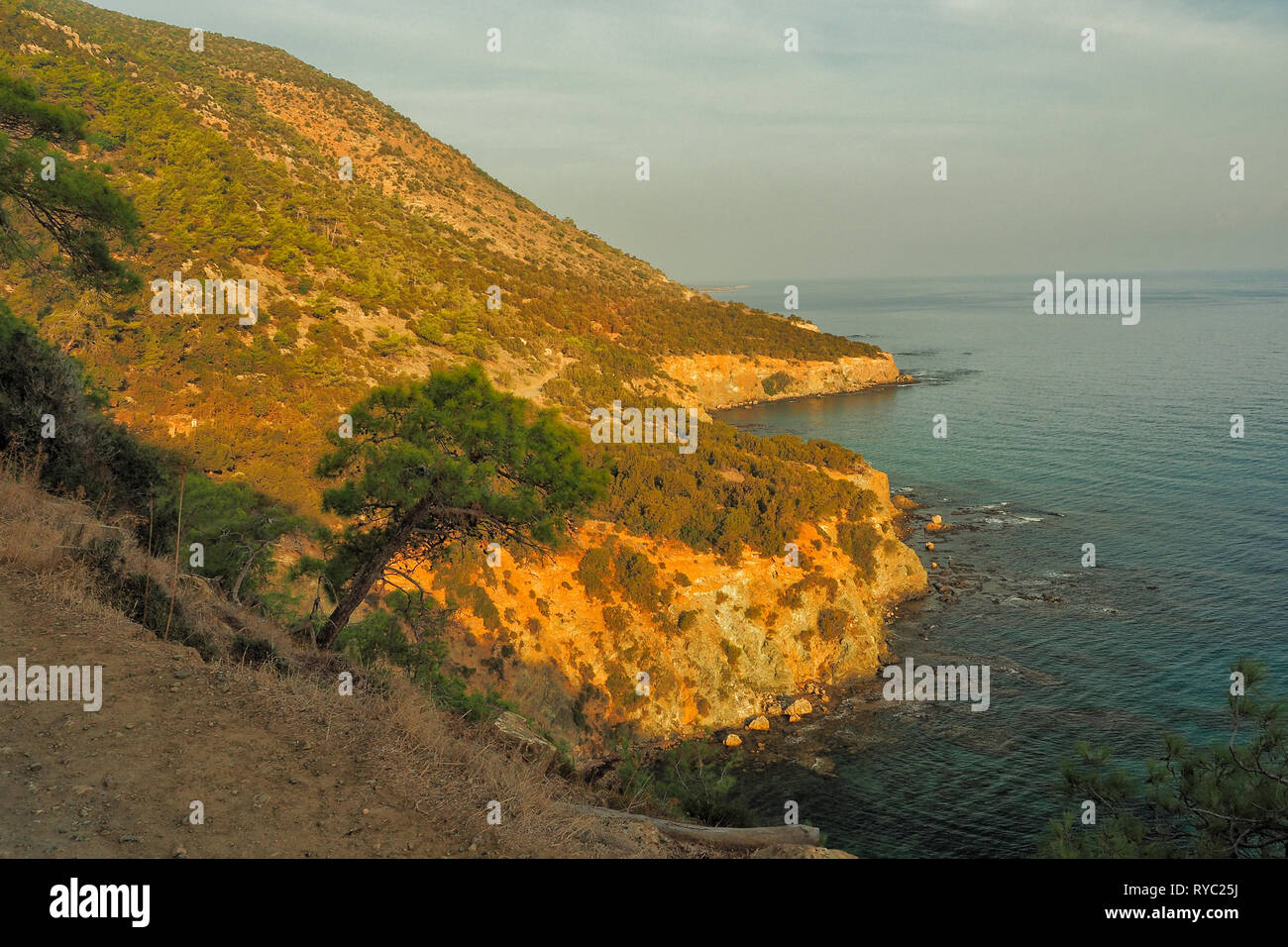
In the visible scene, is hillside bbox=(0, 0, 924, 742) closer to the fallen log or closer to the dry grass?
the dry grass

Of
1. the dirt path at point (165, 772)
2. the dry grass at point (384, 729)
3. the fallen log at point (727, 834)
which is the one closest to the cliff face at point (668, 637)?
the dry grass at point (384, 729)

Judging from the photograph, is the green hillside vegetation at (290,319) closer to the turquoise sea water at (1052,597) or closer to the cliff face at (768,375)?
the cliff face at (768,375)

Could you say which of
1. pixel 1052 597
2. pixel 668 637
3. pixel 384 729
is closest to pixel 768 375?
pixel 1052 597

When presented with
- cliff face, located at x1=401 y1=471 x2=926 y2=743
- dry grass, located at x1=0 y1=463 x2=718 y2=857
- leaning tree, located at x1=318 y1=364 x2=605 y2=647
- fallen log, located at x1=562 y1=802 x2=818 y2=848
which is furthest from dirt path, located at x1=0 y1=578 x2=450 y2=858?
cliff face, located at x1=401 y1=471 x2=926 y2=743

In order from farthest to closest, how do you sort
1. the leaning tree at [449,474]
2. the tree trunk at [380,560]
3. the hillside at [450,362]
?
the hillside at [450,362] < the tree trunk at [380,560] < the leaning tree at [449,474]

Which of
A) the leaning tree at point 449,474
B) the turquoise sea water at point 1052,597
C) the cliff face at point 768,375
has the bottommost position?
the turquoise sea water at point 1052,597

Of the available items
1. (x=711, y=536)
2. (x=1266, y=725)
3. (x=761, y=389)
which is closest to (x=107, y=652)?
(x=1266, y=725)
